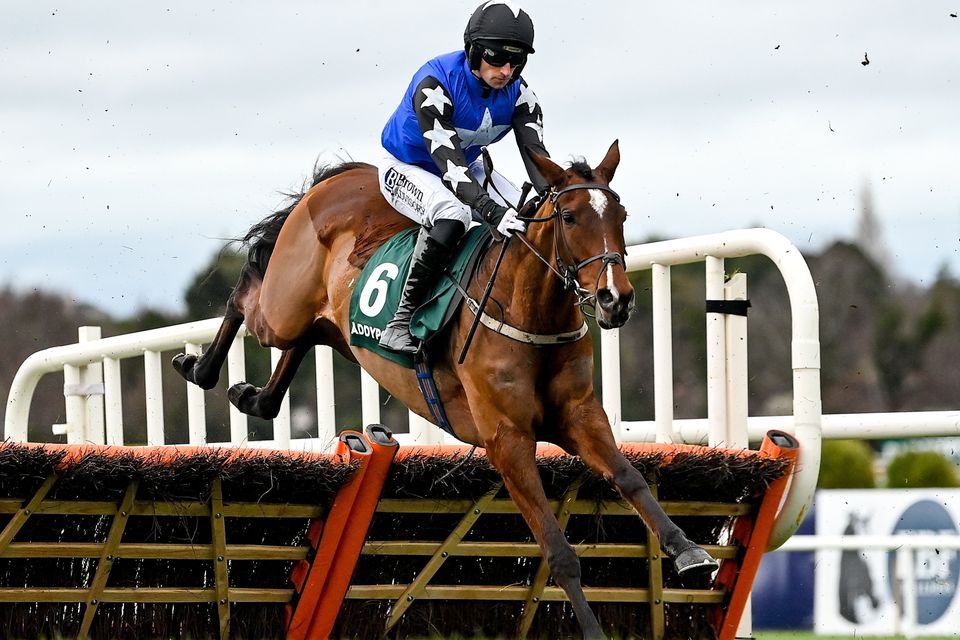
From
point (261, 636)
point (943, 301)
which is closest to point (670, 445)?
point (261, 636)

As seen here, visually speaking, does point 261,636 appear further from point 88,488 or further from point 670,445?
point 670,445

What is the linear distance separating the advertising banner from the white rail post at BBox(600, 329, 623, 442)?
11.7 ft

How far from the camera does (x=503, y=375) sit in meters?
5.03

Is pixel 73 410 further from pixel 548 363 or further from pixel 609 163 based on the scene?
pixel 609 163

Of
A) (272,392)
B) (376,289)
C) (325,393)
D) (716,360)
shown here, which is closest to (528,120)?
(376,289)

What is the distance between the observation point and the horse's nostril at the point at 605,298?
4.42m

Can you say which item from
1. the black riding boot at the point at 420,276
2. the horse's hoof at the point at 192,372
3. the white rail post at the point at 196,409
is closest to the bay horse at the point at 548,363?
the black riding boot at the point at 420,276

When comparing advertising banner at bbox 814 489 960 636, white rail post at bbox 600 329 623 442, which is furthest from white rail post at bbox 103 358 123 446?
advertising banner at bbox 814 489 960 636

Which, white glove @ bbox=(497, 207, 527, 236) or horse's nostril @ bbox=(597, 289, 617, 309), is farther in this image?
white glove @ bbox=(497, 207, 527, 236)

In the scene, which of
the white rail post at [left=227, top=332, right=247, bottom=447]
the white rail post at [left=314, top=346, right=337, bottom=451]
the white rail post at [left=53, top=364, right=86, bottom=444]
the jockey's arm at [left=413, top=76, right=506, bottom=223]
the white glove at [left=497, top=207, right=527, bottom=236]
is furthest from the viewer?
the white rail post at [left=53, top=364, right=86, bottom=444]

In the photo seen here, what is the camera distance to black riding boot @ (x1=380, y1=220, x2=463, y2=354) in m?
5.39

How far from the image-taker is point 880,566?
34.0ft

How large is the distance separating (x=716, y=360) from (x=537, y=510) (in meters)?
1.24

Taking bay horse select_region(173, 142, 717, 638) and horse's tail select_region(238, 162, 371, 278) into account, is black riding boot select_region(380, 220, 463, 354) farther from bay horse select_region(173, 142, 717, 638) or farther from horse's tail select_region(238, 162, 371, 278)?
horse's tail select_region(238, 162, 371, 278)
